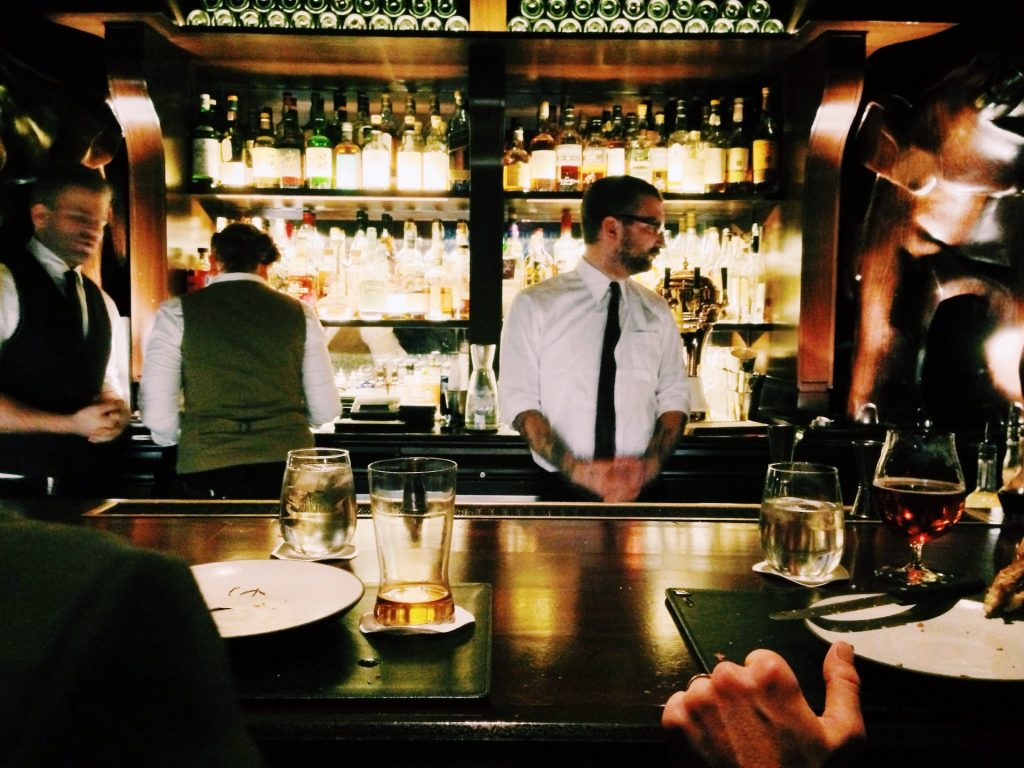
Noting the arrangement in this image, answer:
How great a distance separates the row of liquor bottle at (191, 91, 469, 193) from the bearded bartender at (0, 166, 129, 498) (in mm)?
480

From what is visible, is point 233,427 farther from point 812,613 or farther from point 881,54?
point 881,54

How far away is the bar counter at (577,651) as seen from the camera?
2.04 ft

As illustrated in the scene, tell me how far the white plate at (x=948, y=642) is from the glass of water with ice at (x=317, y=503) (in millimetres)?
577

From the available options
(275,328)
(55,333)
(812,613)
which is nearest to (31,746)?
(812,613)

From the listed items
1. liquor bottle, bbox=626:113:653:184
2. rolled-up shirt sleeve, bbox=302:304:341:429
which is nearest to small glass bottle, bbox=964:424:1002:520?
liquor bottle, bbox=626:113:653:184

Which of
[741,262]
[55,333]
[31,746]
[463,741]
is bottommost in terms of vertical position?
[463,741]

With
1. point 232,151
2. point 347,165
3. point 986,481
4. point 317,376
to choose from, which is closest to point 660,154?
point 347,165

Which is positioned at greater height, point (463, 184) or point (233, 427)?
point (463, 184)

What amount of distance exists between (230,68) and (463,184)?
37.8 inches

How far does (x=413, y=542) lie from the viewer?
2.58 ft

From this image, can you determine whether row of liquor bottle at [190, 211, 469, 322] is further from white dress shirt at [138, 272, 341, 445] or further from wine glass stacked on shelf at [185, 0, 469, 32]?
wine glass stacked on shelf at [185, 0, 469, 32]

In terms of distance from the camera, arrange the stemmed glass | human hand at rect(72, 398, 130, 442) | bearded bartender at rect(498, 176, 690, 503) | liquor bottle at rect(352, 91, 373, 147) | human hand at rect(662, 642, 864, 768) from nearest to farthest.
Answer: human hand at rect(662, 642, 864, 768)
the stemmed glass
human hand at rect(72, 398, 130, 442)
bearded bartender at rect(498, 176, 690, 503)
liquor bottle at rect(352, 91, 373, 147)

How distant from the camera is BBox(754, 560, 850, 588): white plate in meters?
0.95

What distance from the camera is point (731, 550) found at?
112cm
